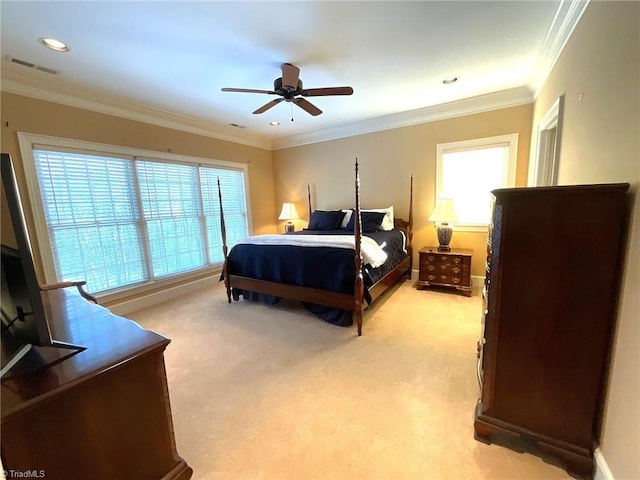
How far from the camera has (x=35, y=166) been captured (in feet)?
8.62

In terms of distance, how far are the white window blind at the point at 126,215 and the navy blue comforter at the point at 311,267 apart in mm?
1064

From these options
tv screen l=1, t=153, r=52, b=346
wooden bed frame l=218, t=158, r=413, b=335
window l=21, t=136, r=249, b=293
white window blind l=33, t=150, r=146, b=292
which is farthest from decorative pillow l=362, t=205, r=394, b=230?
tv screen l=1, t=153, r=52, b=346

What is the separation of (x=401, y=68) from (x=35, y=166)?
3.67 metres

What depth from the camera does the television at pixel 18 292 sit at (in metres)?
0.82

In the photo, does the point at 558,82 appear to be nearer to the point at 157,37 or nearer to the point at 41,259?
the point at 157,37

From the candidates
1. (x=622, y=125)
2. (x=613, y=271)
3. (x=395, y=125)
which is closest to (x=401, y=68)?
(x=395, y=125)

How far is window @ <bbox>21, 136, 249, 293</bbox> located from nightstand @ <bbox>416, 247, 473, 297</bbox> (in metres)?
3.20

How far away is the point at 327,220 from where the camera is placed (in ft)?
14.7

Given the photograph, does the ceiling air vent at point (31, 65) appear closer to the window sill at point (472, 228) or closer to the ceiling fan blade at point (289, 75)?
the ceiling fan blade at point (289, 75)

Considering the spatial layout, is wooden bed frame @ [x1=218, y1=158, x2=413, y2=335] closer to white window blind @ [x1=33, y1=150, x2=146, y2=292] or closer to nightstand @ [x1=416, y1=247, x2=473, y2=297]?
nightstand @ [x1=416, y1=247, x2=473, y2=297]

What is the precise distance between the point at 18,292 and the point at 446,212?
3.77 meters

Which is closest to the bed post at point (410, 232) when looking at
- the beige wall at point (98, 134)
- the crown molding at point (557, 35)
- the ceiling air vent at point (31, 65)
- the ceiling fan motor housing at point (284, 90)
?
the crown molding at point (557, 35)

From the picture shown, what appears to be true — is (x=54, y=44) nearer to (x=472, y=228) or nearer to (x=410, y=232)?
(x=410, y=232)

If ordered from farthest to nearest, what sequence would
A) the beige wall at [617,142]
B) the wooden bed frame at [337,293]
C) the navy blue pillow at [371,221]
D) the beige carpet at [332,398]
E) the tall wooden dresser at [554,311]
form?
the navy blue pillow at [371,221] < the wooden bed frame at [337,293] < the beige carpet at [332,398] < the tall wooden dresser at [554,311] < the beige wall at [617,142]
